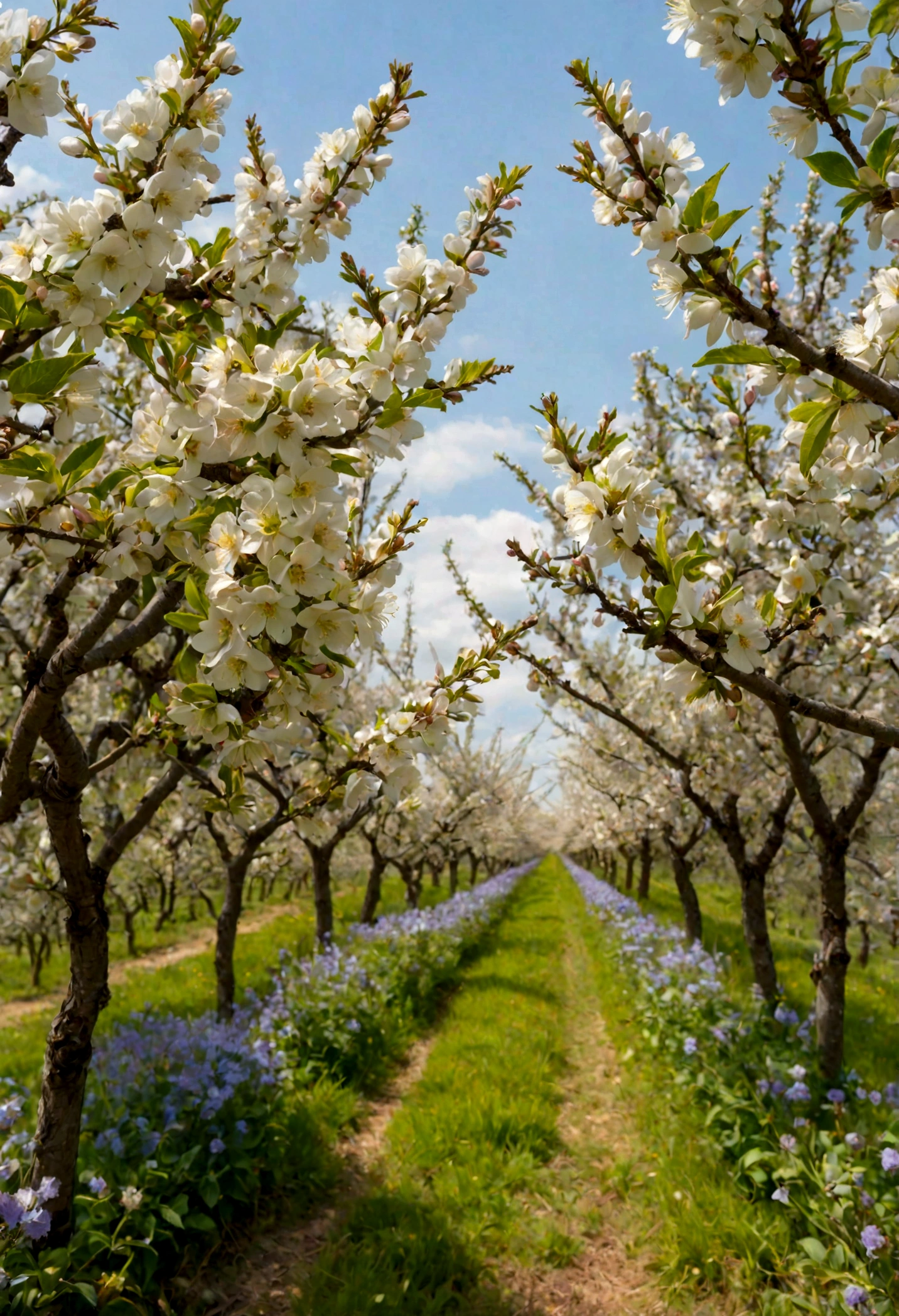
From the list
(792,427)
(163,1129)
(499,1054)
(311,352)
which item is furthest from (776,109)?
(499,1054)

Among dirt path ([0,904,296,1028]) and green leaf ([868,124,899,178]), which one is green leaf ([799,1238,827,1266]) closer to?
green leaf ([868,124,899,178])

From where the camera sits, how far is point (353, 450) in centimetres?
161

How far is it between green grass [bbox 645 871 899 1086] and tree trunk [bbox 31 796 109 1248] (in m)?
5.75

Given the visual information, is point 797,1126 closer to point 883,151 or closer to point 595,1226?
point 595,1226

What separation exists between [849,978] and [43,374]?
13.1 meters

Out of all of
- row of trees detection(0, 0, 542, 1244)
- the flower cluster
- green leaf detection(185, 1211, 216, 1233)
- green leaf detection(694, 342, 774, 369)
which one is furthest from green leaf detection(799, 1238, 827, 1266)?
green leaf detection(694, 342, 774, 369)

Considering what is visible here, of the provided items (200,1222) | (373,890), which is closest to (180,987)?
(373,890)

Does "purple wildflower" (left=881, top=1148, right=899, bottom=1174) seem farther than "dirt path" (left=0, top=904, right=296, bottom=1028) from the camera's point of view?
No

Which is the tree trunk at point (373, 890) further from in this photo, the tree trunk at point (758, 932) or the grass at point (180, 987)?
the tree trunk at point (758, 932)

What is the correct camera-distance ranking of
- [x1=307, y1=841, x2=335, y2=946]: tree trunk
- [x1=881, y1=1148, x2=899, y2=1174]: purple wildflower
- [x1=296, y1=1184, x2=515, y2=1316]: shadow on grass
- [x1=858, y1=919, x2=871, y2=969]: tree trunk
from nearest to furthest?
[x1=881, y1=1148, x2=899, y2=1174]: purple wildflower
[x1=296, y1=1184, x2=515, y2=1316]: shadow on grass
[x1=307, y1=841, x2=335, y2=946]: tree trunk
[x1=858, y1=919, x2=871, y2=969]: tree trunk

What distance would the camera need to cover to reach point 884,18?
1.41 metres

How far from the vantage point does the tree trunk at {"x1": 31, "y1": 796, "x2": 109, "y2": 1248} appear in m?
2.85

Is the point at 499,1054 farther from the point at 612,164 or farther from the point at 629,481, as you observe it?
the point at 612,164

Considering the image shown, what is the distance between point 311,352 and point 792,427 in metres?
1.39
